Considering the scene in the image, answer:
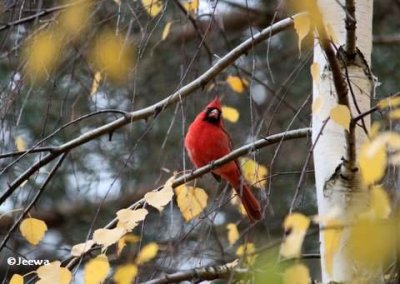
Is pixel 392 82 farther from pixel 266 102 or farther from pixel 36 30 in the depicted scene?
pixel 36 30

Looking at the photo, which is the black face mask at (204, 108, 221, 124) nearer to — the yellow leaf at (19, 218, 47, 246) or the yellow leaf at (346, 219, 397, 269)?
the yellow leaf at (19, 218, 47, 246)

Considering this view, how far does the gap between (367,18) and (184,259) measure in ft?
2.87

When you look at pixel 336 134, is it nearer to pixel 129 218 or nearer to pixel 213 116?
pixel 129 218

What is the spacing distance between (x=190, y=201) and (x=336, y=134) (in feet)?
1.86

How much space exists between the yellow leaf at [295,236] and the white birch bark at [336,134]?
65 cm

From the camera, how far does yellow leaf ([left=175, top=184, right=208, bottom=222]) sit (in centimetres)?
251

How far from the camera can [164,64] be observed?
13.9 ft

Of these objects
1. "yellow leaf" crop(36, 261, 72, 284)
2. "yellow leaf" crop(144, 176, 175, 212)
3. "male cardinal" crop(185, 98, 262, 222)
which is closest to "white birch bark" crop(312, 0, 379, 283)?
"yellow leaf" crop(144, 176, 175, 212)

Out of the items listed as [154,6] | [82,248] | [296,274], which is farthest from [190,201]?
[296,274]

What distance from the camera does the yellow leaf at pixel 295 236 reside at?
1200 millimetres

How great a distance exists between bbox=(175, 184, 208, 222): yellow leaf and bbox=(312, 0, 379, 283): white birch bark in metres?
0.48

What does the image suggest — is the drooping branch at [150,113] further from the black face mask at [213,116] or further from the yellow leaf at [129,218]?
the black face mask at [213,116]

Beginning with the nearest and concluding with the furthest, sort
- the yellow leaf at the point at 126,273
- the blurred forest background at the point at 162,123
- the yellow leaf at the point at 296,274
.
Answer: the yellow leaf at the point at 296,274 < the yellow leaf at the point at 126,273 < the blurred forest background at the point at 162,123

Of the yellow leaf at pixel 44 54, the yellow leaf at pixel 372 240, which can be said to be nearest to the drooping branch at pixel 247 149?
the yellow leaf at pixel 44 54
